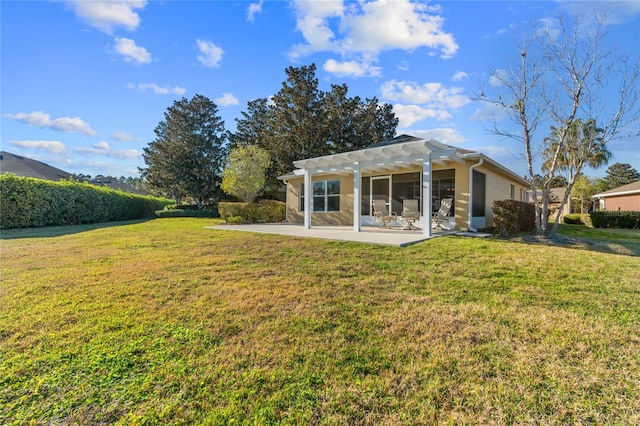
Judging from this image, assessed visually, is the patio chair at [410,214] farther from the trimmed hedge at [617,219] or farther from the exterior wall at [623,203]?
the exterior wall at [623,203]

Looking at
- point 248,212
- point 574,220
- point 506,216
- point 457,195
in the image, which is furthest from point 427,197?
point 574,220

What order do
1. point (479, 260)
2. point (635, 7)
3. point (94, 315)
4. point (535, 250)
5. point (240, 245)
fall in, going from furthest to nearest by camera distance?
point (635, 7) → point (240, 245) → point (535, 250) → point (479, 260) → point (94, 315)

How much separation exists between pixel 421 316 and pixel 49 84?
11.4 metres

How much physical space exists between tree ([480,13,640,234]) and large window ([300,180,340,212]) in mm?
6797

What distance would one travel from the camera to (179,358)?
7.98ft

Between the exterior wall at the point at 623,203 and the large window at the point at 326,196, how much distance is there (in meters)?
22.2

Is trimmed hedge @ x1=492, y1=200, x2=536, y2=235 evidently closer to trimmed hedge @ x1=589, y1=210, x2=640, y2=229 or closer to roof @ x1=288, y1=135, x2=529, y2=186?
roof @ x1=288, y1=135, x2=529, y2=186

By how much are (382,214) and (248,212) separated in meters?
7.06

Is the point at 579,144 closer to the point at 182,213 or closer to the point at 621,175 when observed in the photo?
the point at 182,213

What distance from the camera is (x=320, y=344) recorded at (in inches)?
105

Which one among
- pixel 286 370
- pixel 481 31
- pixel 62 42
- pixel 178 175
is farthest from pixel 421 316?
pixel 178 175

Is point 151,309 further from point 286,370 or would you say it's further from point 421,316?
point 421,316

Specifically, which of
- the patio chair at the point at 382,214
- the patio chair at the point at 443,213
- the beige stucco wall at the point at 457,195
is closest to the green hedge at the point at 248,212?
the beige stucco wall at the point at 457,195

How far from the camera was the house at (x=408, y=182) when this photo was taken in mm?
8672
